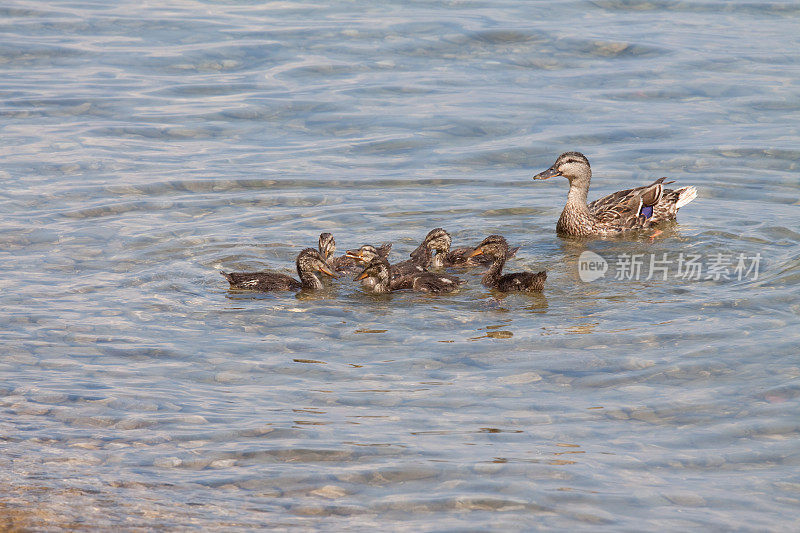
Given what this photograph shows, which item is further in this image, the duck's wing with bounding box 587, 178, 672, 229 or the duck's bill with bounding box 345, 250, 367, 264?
the duck's wing with bounding box 587, 178, 672, 229

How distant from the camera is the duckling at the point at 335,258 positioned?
9.43 metres

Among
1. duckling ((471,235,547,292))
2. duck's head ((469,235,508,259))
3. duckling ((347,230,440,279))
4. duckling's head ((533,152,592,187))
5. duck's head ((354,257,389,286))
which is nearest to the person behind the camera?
duckling ((471,235,547,292))

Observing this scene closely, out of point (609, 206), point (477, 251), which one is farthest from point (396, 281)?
point (609, 206)

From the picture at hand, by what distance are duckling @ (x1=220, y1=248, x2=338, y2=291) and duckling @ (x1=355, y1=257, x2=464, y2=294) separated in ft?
1.26

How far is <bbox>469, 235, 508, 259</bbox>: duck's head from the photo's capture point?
368 inches

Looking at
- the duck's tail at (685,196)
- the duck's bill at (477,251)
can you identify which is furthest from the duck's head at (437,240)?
the duck's tail at (685,196)

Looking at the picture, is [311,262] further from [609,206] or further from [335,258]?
[609,206]

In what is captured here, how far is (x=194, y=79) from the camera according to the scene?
16.6 m

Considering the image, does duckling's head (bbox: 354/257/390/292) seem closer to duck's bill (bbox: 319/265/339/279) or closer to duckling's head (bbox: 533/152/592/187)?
duck's bill (bbox: 319/265/339/279)

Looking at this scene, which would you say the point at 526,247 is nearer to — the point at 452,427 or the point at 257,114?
the point at 452,427

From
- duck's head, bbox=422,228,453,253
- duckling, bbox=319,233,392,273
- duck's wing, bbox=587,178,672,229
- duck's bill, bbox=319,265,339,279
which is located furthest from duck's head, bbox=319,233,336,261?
duck's wing, bbox=587,178,672,229

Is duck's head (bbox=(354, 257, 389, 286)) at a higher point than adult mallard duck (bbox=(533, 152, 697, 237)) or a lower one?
lower

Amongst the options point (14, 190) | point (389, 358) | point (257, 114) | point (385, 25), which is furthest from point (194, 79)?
point (389, 358)

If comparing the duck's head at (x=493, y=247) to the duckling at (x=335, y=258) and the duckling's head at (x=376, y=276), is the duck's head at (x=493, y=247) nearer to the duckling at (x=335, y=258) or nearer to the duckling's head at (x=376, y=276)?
the duckling at (x=335, y=258)
